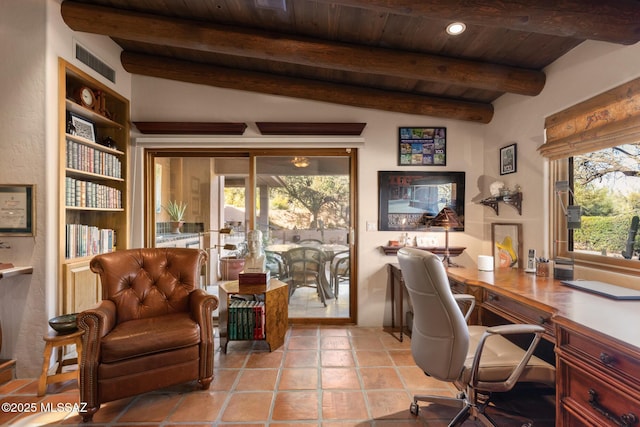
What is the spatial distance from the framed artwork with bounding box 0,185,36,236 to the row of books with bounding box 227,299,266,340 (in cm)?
171

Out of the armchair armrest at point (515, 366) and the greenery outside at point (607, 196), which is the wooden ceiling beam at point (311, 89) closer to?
the greenery outside at point (607, 196)

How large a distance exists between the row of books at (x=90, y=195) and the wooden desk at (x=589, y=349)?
350cm

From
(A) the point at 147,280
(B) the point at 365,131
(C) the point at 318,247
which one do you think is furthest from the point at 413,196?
(A) the point at 147,280

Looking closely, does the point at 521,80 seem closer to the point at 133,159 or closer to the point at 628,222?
the point at 628,222

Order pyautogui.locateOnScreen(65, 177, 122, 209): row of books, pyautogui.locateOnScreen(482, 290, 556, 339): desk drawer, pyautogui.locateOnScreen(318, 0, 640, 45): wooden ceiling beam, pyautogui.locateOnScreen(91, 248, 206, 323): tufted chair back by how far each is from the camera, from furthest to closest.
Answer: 1. pyautogui.locateOnScreen(65, 177, 122, 209): row of books
2. pyautogui.locateOnScreen(91, 248, 206, 323): tufted chair back
3. pyautogui.locateOnScreen(318, 0, 640, 45): wooden ceiling beam
4. pyautogui.locateOnScreen(482, 290, 556, 339): desk drawer

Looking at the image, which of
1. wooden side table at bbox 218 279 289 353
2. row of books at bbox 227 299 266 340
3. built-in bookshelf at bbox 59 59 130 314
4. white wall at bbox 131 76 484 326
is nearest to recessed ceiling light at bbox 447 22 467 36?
white wall at bbox 131 76 484 326

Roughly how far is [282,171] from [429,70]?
1850 millimetres

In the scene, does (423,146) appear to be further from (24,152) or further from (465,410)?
(24,152)

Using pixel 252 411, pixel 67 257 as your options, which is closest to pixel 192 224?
pixel 67 257

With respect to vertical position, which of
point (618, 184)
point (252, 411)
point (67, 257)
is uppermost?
point (618, 184)

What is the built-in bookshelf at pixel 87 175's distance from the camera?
8.18 feet

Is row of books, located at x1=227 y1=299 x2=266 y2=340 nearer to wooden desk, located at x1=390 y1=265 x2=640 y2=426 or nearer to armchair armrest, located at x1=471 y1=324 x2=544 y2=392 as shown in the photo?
armchair armrest, located at x1=471 y1=324 x2=544 y2=392

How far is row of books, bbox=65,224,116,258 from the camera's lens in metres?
2.58

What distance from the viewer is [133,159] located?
3.43 metres
